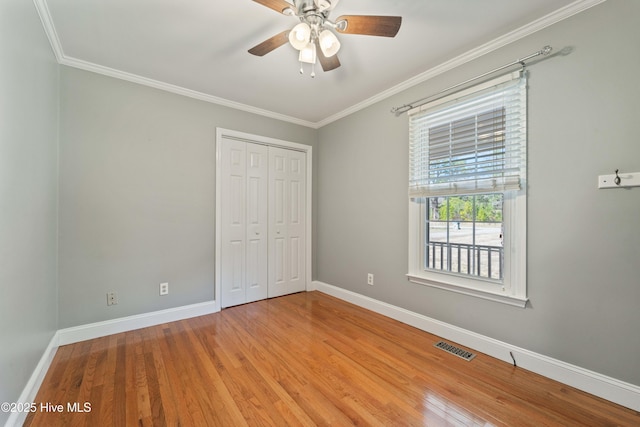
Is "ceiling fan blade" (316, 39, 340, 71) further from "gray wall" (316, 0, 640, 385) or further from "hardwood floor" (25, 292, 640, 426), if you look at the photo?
"hardwood floor" (25, 292, 640, 426)

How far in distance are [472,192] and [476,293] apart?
2.87ft

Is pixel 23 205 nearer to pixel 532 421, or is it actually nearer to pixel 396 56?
pixel 396 56

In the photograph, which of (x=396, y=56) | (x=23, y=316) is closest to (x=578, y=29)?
(x=396, y=56)

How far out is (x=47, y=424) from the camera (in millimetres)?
1494

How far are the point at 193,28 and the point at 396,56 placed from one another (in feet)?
5.53

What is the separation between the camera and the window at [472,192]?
2.09m

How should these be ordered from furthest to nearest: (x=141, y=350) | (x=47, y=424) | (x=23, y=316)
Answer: (x=141, y=350) → (x=23, y=316) → (x=47, y=424)

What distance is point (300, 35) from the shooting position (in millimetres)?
1657

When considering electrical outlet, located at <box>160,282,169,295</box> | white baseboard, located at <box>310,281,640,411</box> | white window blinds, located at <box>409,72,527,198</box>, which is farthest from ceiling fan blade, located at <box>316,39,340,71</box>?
electrical outlet, located at <box>160,282,169,295</box>

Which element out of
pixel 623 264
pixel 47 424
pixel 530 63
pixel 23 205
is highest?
pixel 530 63

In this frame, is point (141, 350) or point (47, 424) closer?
point (47, 424)

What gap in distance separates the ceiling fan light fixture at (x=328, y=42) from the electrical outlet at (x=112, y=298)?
9.50ft

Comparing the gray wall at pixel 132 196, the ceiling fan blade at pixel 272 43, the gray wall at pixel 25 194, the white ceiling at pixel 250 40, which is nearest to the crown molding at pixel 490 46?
the white ceiling at pixel 250 40

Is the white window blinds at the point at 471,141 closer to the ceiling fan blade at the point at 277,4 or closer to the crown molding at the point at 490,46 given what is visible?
the crown molding at the point at 490,46
